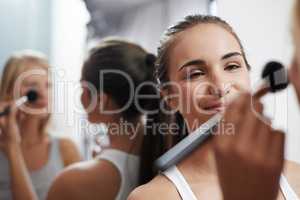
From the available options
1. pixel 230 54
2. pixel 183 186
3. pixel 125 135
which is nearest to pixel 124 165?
pixel 125 135

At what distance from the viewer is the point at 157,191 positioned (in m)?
0.50

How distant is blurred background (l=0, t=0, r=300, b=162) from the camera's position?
0.46 meters

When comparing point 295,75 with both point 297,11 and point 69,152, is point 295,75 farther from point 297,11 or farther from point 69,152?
point 69,152

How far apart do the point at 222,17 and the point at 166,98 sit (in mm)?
134

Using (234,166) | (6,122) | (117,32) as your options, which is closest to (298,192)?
(234,166)

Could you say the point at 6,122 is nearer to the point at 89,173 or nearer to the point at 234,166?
the point at 89,173

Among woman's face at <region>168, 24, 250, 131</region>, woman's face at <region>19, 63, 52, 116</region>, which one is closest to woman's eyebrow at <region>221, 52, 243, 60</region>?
woman's face at <region>168, 24, 250, 131</region>

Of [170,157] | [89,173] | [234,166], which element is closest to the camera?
[234,166]

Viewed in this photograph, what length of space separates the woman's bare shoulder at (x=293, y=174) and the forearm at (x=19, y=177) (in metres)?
0.42

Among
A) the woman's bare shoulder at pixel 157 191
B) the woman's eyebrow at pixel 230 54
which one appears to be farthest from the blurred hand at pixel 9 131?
the woman's eyebrow at pixel 230 54

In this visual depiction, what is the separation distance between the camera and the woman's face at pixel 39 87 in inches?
26.5

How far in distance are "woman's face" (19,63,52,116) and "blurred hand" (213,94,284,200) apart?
1.17 ft

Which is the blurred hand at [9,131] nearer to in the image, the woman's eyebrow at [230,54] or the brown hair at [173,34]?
the brown hair at [173,34]

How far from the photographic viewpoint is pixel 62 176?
0.65m
